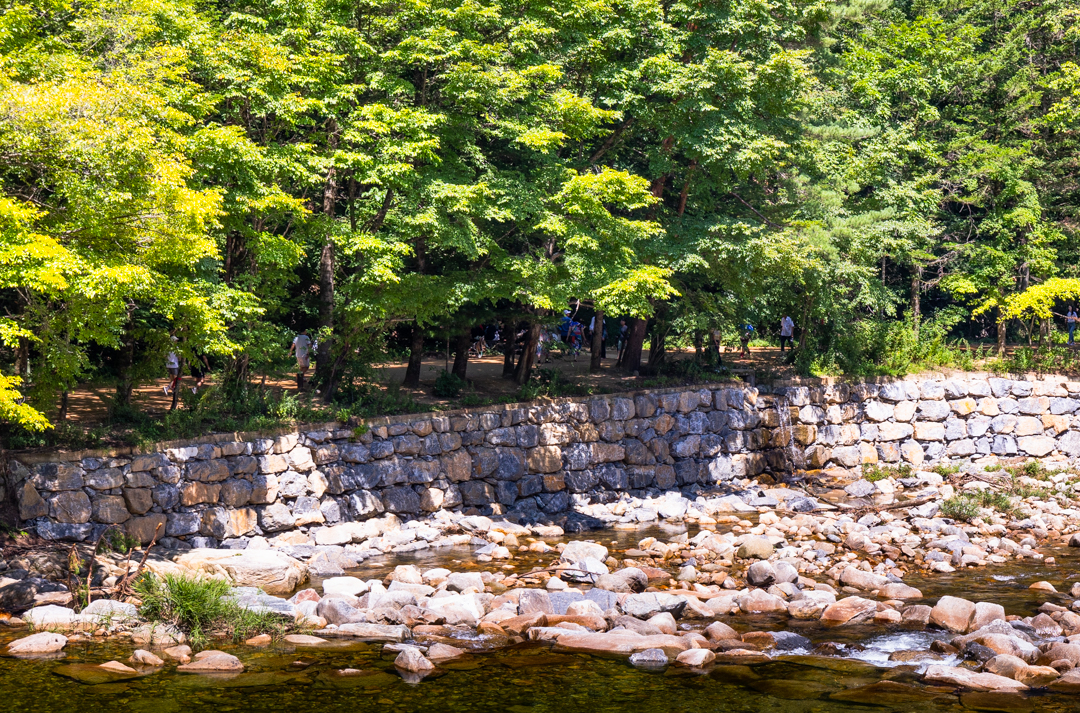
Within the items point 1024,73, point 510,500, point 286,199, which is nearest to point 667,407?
point 510,500

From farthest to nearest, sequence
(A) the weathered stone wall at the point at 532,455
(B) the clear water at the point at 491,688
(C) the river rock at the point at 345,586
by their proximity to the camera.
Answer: (A) the weathered stone wall at the point at 532,455 < (C) the river rock at the point at 345,586 < (B) the clear water at the point at 491,688

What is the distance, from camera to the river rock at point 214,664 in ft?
30.5

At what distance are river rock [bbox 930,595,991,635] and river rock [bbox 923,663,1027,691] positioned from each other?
A: 1650 millimetres

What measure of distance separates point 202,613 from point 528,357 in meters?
10.9

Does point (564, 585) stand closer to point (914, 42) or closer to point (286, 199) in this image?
point (286, 199)

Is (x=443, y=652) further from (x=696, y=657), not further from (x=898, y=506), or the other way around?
(x=898, y=506)

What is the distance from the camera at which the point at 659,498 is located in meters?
19.2

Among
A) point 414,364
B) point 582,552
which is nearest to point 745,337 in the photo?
point 414,364

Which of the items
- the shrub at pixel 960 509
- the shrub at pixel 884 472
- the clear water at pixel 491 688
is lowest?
the clear water at pixel 491 688

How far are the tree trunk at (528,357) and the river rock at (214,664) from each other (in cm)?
1111

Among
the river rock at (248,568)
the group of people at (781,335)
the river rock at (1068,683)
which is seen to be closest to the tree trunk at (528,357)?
the group of people at (781,335)

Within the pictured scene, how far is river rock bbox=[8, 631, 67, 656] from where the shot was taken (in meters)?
9.52

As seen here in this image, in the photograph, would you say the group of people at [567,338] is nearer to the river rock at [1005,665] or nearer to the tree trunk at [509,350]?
the tree trunk at [509,350]

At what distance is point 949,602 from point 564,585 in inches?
181
